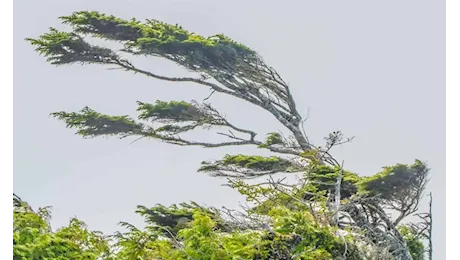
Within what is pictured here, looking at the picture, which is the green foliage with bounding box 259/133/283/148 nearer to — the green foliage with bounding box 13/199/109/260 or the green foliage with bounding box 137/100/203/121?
the green foliage with bounding box 137/100/203/121

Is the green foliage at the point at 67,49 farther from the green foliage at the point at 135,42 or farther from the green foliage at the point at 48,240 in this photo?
the green foliage at the point at 48,240

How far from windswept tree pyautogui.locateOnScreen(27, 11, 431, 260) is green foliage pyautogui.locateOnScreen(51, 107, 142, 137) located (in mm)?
18

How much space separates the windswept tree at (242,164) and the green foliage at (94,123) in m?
0.02

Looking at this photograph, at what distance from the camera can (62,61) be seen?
27.0 ft

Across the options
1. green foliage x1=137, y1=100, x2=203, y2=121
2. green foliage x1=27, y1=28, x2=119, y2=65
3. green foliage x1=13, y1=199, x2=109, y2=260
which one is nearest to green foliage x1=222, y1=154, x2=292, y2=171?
green foliage x1=137, y1=100, x2=203, y2=121

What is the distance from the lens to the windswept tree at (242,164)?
416 centimetres

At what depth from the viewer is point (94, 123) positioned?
29.4 feet

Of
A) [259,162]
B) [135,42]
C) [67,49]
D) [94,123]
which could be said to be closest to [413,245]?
[259,162]

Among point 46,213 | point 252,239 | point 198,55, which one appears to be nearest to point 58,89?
point 198,55

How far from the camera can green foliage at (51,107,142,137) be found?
29.2ft

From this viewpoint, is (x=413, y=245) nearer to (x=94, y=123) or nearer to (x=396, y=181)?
(x=396, y=181)

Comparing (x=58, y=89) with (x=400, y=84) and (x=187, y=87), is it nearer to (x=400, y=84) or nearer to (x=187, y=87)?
(x=187, y=87)

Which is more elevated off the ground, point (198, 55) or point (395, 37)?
point (395, 37)

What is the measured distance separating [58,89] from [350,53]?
22.0 feet
